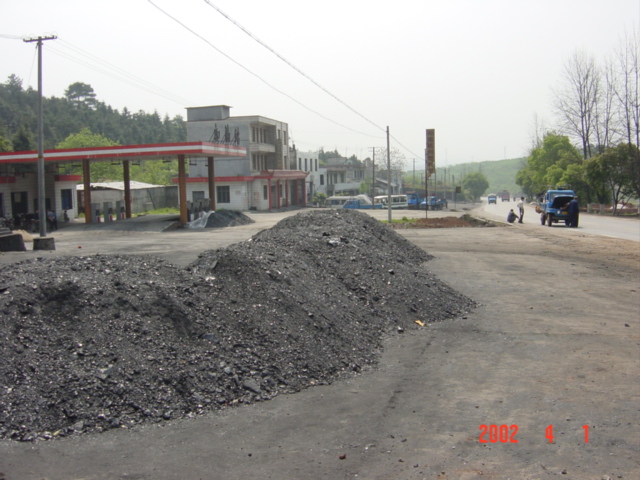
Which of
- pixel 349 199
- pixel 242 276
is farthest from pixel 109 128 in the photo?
pixel 242 276

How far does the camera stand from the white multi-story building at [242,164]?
188 feet

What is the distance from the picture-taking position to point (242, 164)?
6128 centimetres

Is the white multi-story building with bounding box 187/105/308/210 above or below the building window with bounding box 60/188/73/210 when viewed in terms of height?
above

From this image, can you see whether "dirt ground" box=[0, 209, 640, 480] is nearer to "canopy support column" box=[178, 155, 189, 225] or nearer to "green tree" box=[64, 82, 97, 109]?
"canopy support column" box=[178, 155, 189, 225]

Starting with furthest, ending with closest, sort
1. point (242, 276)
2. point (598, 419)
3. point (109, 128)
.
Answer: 1. point (109, 128)
2. point (242, 276)
3. point (598, 419)

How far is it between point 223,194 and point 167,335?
167 ft

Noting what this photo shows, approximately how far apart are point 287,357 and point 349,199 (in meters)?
57.7

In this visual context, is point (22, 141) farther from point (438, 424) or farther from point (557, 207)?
point (438, 424)

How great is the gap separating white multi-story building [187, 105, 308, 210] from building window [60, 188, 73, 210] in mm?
12638

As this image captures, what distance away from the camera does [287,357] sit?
7.96m

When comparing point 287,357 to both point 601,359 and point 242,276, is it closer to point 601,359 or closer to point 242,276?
point 242,276

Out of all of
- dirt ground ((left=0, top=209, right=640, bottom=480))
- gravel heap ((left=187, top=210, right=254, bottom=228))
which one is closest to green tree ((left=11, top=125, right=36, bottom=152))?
gravel heap ((left=187, top=210, right=254, bottom=228))

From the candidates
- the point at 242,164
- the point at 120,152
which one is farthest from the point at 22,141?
the point at 120,152

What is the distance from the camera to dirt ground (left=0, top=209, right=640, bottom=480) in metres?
5.36
